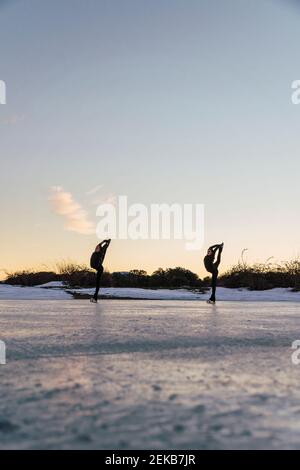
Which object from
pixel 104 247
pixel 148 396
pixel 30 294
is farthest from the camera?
pixel 30 294

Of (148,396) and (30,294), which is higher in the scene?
(148,396)

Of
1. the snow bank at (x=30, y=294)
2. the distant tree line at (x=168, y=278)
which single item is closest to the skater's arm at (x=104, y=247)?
the snow bank at (x=30, y=294)

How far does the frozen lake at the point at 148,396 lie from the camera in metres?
1.21

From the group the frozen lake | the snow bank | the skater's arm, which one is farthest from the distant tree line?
the frozen lake

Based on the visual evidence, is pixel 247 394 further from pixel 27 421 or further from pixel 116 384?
pixel 27 421

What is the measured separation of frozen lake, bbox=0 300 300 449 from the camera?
3.96 ft

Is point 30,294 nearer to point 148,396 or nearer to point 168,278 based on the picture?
point 168,278

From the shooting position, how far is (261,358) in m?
2.64

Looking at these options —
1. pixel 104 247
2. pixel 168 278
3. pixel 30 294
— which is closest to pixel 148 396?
pixel 104 247

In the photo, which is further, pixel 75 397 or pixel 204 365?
pixel 204 365

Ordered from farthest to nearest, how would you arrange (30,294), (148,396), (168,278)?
1. (168,278)
2. (30,294)
3. (148,396)

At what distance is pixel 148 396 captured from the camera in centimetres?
166
